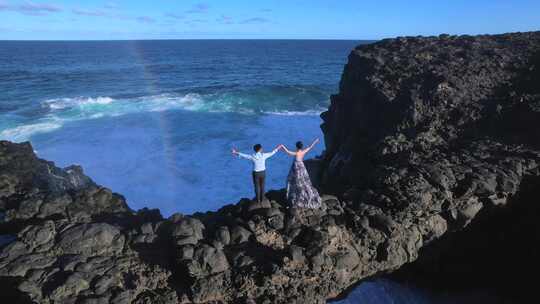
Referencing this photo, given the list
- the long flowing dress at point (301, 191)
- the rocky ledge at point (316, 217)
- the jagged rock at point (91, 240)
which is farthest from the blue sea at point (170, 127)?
the jagged rock at point (91, 240)

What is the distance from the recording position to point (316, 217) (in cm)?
945

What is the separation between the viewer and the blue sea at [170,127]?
19.0 m

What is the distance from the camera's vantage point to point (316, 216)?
9.48 metres

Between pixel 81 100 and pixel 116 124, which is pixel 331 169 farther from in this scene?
pixel 81 100

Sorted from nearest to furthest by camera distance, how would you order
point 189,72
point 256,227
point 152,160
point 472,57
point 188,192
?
point 256,227
point 472,57
point 188,192
point 152,160
point 189,72

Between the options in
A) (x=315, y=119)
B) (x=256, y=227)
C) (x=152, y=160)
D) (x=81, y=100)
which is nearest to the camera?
(x=256, y=227)

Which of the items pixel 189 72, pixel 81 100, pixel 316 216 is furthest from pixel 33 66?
pixel 316 216

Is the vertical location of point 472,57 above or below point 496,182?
above

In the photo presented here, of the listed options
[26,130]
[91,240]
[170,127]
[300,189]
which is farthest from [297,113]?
[91,240]

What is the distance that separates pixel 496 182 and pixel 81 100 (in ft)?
123

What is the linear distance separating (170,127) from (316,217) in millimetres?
21742

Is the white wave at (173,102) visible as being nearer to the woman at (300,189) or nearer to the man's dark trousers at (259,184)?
the man's dark trousers at (259,184)

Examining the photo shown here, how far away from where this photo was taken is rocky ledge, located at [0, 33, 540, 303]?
8.17 meters

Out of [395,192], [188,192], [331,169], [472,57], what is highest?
[472,57]
